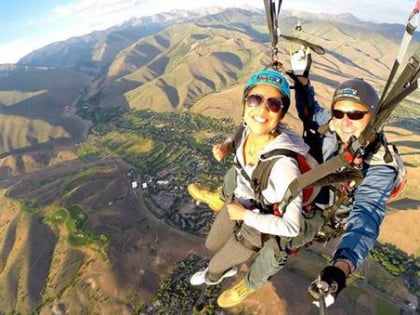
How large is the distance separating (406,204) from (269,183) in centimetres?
8289

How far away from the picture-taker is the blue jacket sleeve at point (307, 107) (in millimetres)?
7172

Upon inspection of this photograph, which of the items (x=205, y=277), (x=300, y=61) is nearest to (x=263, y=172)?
(x=300, y=61)

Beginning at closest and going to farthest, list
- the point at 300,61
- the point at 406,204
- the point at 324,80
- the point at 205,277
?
the point at 300,61 → the point at 205,277 → the point at 406,204 → the point at 324,80

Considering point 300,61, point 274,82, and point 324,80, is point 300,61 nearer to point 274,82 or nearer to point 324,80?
point 274,82

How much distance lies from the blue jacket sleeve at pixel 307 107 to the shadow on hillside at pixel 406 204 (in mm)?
76867

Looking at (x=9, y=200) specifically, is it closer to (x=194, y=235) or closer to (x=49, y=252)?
(x=49, y=252)

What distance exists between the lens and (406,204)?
254ft

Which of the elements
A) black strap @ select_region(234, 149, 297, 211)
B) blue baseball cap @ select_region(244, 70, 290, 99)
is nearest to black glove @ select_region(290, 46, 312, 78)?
blue baseball cap @ select_region(244, 70, 290, 99)

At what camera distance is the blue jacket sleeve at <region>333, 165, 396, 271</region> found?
4613mm

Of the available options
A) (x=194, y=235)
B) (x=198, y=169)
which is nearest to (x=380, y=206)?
(x=194, y=235)

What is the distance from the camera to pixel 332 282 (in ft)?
13.3

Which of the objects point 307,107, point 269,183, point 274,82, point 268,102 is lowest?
point 269,183

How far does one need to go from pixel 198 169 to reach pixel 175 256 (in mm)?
42363

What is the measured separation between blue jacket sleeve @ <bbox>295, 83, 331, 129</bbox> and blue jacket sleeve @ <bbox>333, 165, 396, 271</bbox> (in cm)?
206
